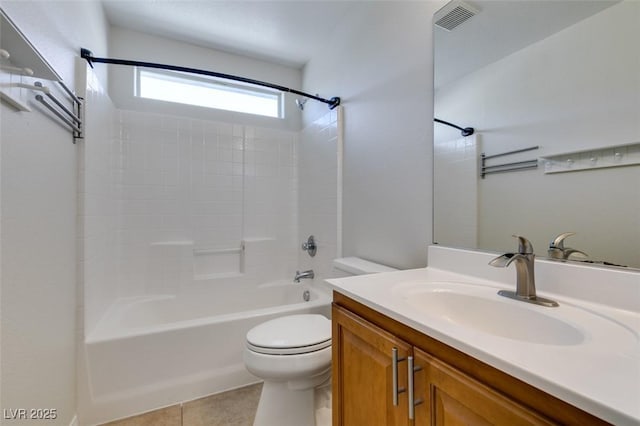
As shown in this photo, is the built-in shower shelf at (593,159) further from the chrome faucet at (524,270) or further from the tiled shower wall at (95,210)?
the tiled shower wall at (95,210)

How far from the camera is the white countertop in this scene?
0.35 meters

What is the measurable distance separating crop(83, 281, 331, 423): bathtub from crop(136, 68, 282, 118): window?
174cm

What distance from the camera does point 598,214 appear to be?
0.76 meters

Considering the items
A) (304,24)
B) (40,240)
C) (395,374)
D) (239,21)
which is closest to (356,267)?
(395,374)

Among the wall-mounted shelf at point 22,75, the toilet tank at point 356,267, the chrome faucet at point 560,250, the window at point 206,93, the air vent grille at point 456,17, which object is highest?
the window at point 206,93

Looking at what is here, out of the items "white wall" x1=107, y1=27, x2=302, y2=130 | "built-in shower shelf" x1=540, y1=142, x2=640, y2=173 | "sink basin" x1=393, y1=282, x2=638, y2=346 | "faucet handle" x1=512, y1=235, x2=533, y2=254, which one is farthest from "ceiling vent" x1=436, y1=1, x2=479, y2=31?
"white wall" x1=107, y1=27, x2=302, y2=130

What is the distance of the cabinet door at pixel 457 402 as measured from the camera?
449 mm

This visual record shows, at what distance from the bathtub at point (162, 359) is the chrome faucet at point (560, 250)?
49.7 inches

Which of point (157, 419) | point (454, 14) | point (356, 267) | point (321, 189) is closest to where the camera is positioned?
point (454, 14)

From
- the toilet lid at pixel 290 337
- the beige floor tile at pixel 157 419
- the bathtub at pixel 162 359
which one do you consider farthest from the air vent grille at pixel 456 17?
the beige floor tile at pixel 157 419

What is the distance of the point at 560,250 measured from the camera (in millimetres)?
810

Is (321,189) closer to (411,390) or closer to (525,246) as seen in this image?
(525,246)

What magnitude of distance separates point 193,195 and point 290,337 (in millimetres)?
1597

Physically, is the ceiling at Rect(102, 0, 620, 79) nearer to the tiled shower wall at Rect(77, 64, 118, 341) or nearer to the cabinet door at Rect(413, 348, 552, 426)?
the tiled shower wall at Rect(77, 64, 118, 341)
